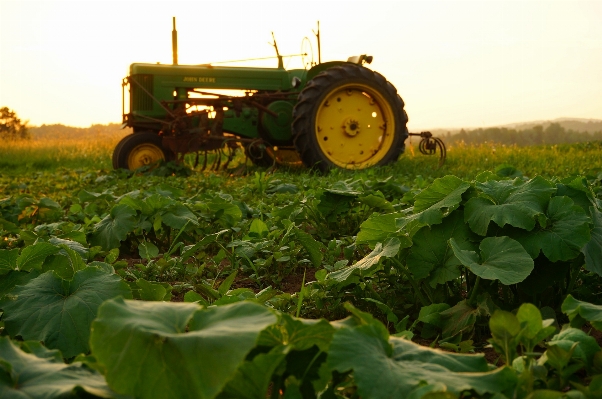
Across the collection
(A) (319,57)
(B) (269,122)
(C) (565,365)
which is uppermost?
(A) (319,57)

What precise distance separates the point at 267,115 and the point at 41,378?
24.7 feet

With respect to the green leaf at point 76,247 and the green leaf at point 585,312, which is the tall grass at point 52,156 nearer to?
the green leaf at point 76,247

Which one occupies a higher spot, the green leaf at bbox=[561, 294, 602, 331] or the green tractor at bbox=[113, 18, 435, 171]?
the green tractor at bbox=[113, 18, 435, 171]

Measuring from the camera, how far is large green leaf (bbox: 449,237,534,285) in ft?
5.06

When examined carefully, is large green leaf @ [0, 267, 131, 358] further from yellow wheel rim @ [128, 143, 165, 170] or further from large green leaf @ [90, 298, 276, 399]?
yellow wheel rim @ [128, 143, 165, 170]

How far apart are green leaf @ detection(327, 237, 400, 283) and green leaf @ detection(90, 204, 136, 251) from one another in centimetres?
132

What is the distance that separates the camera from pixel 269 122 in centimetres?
827

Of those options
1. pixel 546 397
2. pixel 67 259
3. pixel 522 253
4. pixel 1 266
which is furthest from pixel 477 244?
pixel 1 266

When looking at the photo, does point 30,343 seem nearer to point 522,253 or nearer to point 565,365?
point 565,365

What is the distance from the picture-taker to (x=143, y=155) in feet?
26.4

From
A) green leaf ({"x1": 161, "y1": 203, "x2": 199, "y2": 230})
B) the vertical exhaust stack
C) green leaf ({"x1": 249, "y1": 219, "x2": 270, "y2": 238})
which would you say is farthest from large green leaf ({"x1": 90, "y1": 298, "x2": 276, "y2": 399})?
the vertical exhaust stack

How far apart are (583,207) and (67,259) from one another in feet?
5.11

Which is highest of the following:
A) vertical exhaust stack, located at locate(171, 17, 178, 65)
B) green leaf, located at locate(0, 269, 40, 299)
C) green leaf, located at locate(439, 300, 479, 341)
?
vertical exhaust stack, located at locate(171, 17, 178, 65)

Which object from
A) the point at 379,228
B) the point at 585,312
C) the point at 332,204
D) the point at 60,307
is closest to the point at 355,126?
the point at 332,204
